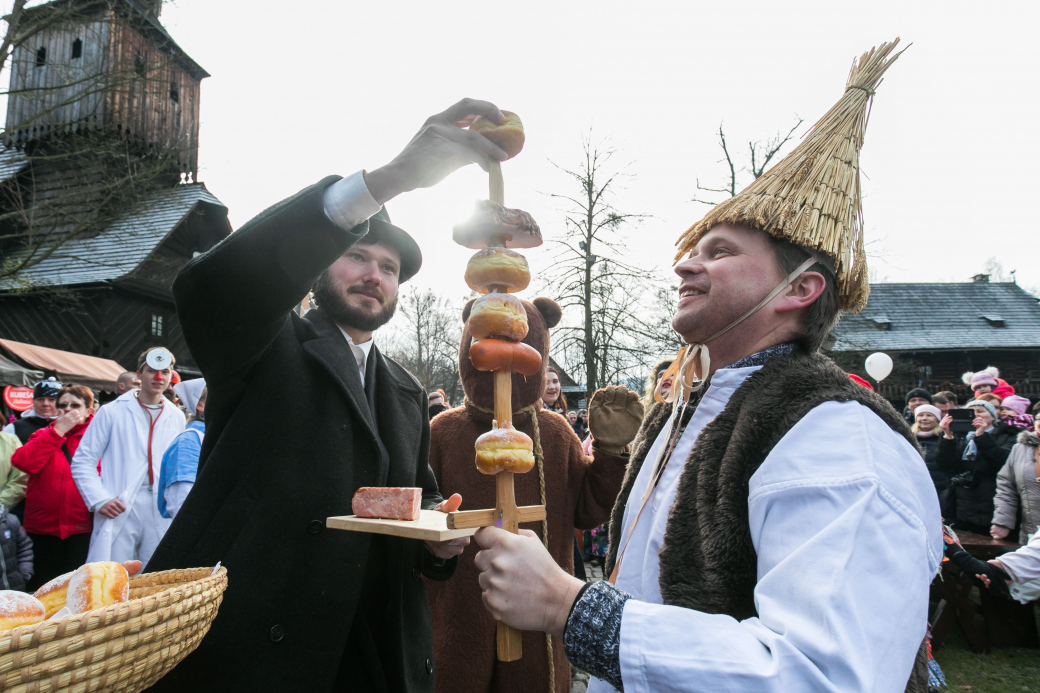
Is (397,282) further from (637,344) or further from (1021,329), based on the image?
(1021,329)

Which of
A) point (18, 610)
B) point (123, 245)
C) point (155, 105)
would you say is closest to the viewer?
point (18, 610)

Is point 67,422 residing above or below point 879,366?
below

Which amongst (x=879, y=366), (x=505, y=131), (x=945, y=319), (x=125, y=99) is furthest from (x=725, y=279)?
(x=945, y=319)

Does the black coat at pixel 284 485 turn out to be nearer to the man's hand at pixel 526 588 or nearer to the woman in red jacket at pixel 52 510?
the man's hand at pixel 526 588

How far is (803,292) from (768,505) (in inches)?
32.9

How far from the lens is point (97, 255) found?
67.8 ft

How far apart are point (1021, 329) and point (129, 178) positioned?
1439 inches

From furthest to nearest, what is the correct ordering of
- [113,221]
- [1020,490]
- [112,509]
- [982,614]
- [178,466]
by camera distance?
[113,221]
[1020,490]
[982,614]
[112,509]
[178,466]

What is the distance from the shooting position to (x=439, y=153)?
5.53 ft

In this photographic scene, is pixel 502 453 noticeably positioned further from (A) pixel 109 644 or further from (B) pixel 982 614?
(B) pixel 982 614

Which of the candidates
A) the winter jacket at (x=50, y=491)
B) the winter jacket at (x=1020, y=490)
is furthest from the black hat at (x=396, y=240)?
the winter jacket at (x=1020, y=490)

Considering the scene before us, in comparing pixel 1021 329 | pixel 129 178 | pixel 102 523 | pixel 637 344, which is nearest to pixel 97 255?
pixel 129 178

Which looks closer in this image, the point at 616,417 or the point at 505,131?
the point at 505,131

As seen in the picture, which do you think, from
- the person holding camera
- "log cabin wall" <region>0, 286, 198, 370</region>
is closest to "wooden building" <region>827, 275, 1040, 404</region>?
the person holding camera
